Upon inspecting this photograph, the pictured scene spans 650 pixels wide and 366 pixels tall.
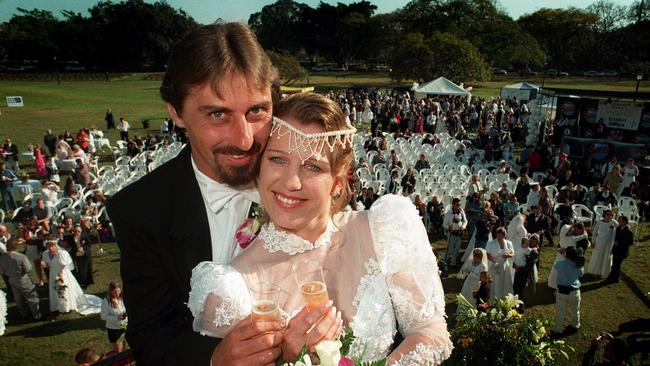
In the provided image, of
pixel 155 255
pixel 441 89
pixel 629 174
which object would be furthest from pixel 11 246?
pixel 441 89

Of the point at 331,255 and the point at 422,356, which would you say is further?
the point at 331,255

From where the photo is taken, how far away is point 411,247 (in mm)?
2111

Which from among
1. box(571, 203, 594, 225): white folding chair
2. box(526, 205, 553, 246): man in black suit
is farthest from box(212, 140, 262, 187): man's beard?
box(571, 203, 594, 225): white folding chair

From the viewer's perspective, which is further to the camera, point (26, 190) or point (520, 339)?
point (26, 190)

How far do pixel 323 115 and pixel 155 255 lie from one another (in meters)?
1.07

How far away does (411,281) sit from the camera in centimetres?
207

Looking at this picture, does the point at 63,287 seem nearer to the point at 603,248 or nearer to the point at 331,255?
the point at 331,255

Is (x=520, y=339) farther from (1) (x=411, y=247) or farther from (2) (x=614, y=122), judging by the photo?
Result: (2) (x=614, y=122)

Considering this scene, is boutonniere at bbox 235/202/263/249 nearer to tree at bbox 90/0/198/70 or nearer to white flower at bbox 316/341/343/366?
white flower at bbox 316/341/343/366

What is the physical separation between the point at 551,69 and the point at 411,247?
8970 centimetres

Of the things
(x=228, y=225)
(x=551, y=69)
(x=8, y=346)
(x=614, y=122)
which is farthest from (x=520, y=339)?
(x=551, y=69)

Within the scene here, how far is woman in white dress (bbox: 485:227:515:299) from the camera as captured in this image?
30.6 feet

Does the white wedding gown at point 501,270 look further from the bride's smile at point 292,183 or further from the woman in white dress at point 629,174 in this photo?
the woman in white dress at point 629,174

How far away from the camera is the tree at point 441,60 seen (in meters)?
44.5
